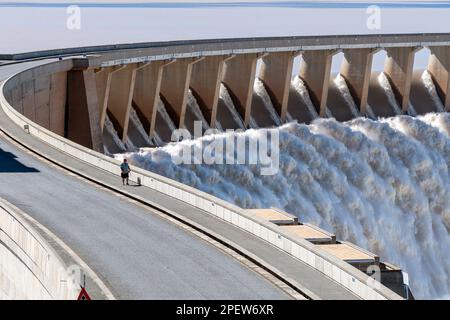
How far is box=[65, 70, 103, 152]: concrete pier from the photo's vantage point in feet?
236

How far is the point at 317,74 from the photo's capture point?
95.7m

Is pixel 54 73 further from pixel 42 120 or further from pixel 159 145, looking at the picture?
pixel 159 145

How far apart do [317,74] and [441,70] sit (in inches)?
518

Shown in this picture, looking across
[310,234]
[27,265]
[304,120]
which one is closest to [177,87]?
[304,120]

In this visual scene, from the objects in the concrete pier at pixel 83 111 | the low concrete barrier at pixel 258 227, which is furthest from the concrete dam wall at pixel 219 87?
the low concrete barrier at pixel 258 227

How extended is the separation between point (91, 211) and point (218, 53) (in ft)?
154

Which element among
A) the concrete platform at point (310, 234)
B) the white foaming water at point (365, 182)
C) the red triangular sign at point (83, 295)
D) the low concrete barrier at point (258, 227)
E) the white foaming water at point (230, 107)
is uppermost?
the red triangular sign at point (83, 295)

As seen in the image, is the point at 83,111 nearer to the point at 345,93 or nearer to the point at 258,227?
the point at 345,93

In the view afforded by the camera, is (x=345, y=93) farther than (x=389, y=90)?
No

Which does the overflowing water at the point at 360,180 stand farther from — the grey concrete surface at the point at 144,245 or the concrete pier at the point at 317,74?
the grey concrete surface at the point at 144,245

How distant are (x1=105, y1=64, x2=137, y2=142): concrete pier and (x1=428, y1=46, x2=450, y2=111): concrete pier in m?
31.9

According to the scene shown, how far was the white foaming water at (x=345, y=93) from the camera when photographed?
96.5 m

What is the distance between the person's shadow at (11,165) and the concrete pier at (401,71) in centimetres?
5260

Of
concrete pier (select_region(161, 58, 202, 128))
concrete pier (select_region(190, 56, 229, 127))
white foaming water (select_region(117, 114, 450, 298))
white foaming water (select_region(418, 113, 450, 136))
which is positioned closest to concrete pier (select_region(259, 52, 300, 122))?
white foaming water (select_region(117, 114, 450, 298))
